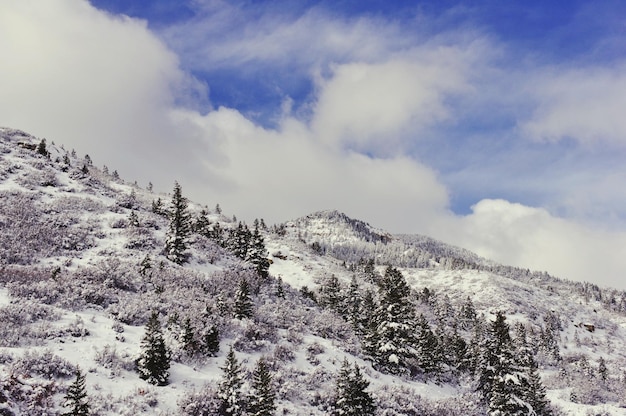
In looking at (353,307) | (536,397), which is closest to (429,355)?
(536,397)

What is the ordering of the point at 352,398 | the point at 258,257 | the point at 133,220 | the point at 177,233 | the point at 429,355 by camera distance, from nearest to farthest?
1. the point at 352,398
2. the point at 429,355
3. the point at 177,233
4. the point at 133,220
5. the point at 258,257

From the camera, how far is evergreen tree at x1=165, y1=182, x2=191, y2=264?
45.6 m

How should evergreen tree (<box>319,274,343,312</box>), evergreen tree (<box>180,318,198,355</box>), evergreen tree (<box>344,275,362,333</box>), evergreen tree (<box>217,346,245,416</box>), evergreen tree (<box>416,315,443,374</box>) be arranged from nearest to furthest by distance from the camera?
evergreen tree (<box>217,346,245,416</box>) < evergreen tree (<box>180,318,198,355</box>) < evergreen tree (<box>416,315,443,374</box>) < evergreen tree (<box>344,275,362,333</box>) < evergreen tree (<box>319,274,343,312</box>)

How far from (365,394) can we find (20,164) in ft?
196

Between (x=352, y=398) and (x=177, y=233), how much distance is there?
98.0 ft

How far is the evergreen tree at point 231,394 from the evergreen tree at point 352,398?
5669 millimetres

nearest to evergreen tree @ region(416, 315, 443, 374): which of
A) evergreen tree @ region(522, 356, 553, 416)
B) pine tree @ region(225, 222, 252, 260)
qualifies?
evergreen tree @ region(522, 356, 553, 416)

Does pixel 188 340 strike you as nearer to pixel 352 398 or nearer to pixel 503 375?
pixel 352 398

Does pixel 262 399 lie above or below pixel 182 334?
below

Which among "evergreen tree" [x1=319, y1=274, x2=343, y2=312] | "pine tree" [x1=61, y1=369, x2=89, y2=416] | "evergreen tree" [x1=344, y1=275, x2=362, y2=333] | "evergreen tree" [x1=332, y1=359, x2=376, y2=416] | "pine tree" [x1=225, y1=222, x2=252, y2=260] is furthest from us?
"pine tree" [x1=225, y1=222, x2=252, y2=260]

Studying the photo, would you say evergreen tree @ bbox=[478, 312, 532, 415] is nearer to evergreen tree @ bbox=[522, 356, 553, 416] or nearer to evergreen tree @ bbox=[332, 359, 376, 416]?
evergreen tree @ bbox=[522, 356, 553, 416]

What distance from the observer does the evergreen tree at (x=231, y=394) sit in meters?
20.7

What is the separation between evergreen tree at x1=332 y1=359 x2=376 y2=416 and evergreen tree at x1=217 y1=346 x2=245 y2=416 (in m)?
5.67

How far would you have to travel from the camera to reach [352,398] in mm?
23500
